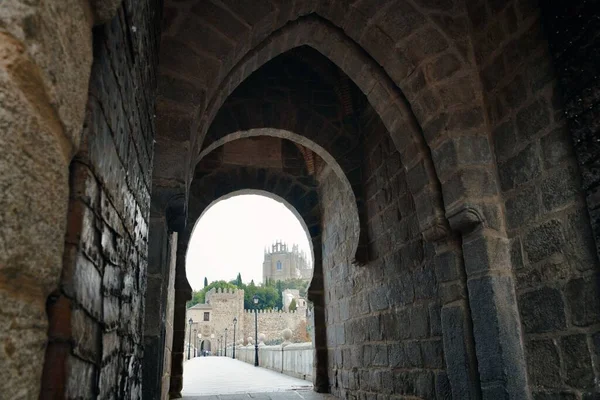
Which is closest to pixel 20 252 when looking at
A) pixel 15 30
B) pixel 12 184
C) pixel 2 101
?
pixel 12 184

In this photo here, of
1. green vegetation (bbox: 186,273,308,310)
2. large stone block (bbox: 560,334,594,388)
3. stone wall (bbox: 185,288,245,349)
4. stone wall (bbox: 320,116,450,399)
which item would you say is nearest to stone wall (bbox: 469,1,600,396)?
large stone block (bbox: 560,334,594,388)

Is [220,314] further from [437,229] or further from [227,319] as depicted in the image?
[437,229]

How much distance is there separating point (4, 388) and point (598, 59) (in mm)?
2734

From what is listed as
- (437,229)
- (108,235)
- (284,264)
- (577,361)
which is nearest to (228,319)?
(284,264)

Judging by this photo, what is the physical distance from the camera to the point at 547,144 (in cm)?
264

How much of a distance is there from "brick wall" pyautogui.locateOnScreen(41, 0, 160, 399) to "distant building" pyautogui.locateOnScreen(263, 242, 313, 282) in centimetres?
7761

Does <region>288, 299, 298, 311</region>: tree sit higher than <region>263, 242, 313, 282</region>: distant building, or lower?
lower

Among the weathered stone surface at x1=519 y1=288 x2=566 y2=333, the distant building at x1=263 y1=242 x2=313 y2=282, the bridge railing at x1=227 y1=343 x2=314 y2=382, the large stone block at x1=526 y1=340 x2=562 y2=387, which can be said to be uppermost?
the distant building at x1=263 y1=242 x2=313 y2=282

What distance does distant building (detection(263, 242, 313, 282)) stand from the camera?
80062mm

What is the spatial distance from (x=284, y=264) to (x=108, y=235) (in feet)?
264

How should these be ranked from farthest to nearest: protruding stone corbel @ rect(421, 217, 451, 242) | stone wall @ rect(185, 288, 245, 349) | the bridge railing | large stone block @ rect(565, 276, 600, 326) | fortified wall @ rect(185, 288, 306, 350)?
1. stone wall @ rect(185, 288, 245, 349)
2. fortified wall @ rect(185, 288, 306, 350)
3. the bridge railing
4. protruding stone corbel @ rect(421, 217, 451, 242)
5. large stone block @ rect(565, 276, 600, 326)

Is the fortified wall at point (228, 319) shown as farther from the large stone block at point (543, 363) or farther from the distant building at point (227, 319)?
the large stone block at point (543, 363)

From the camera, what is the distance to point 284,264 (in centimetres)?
8100

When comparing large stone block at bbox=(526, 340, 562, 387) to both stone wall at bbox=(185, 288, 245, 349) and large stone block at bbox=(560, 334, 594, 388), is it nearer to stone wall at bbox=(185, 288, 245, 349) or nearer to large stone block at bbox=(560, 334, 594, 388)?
large stone block at bbox=(560, 334, 594, 388)
